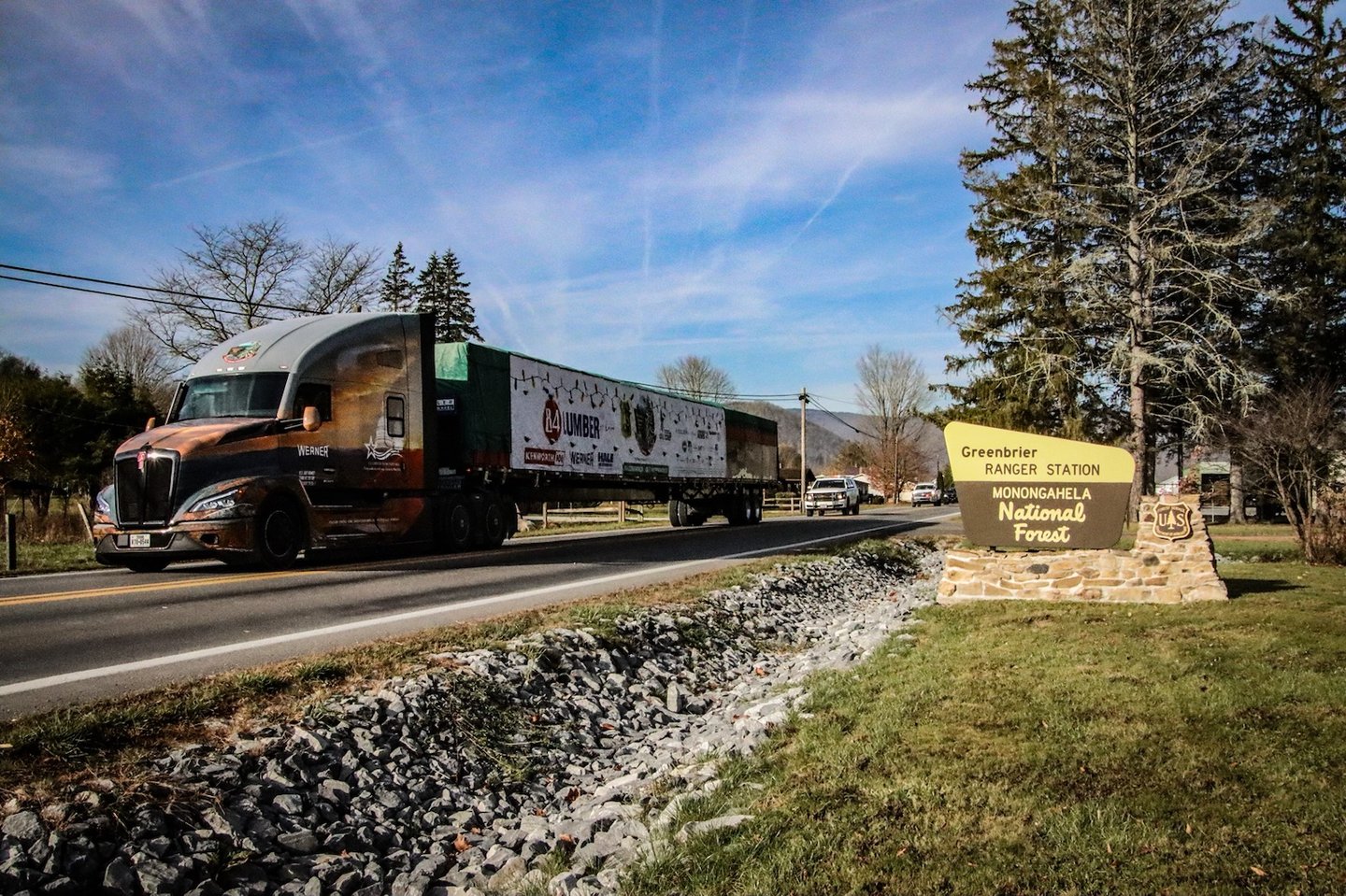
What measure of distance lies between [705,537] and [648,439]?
3.63 m

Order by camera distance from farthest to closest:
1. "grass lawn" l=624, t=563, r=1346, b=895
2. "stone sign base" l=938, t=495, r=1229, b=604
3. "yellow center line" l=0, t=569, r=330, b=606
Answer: "stone sign base" l=938, t=495, r=1229, b=604
"yellow center line" l=0, t=569, r=330, b=606
"grass lawn" l=624, t=563, r=1346, b=895

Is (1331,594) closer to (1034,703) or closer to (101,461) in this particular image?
(1034,703)

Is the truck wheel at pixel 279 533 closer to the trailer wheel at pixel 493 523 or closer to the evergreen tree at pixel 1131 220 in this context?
the trailer wheel at pixel 493 523

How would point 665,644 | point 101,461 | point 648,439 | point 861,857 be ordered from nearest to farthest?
point 861,857
point 665,644
point 648,439
point 101,461

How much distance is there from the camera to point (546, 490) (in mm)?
19906

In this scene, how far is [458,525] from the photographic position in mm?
16547

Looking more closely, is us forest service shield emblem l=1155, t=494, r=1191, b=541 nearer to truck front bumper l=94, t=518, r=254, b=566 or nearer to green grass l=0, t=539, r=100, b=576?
truck front bumper l=94, t=518, r=254, b=566

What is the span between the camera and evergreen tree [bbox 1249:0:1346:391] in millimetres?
31734

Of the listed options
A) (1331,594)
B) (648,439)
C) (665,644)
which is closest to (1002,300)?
(648,439)

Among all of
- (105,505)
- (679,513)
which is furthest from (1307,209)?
(105,505)

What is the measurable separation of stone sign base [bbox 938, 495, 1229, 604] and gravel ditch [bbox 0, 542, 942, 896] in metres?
3.35

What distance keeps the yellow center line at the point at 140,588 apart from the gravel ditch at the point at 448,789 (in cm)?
569

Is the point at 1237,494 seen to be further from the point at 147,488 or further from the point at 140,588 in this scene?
the point at 140,588

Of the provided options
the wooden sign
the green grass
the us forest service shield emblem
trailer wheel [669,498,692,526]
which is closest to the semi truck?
the green grass
